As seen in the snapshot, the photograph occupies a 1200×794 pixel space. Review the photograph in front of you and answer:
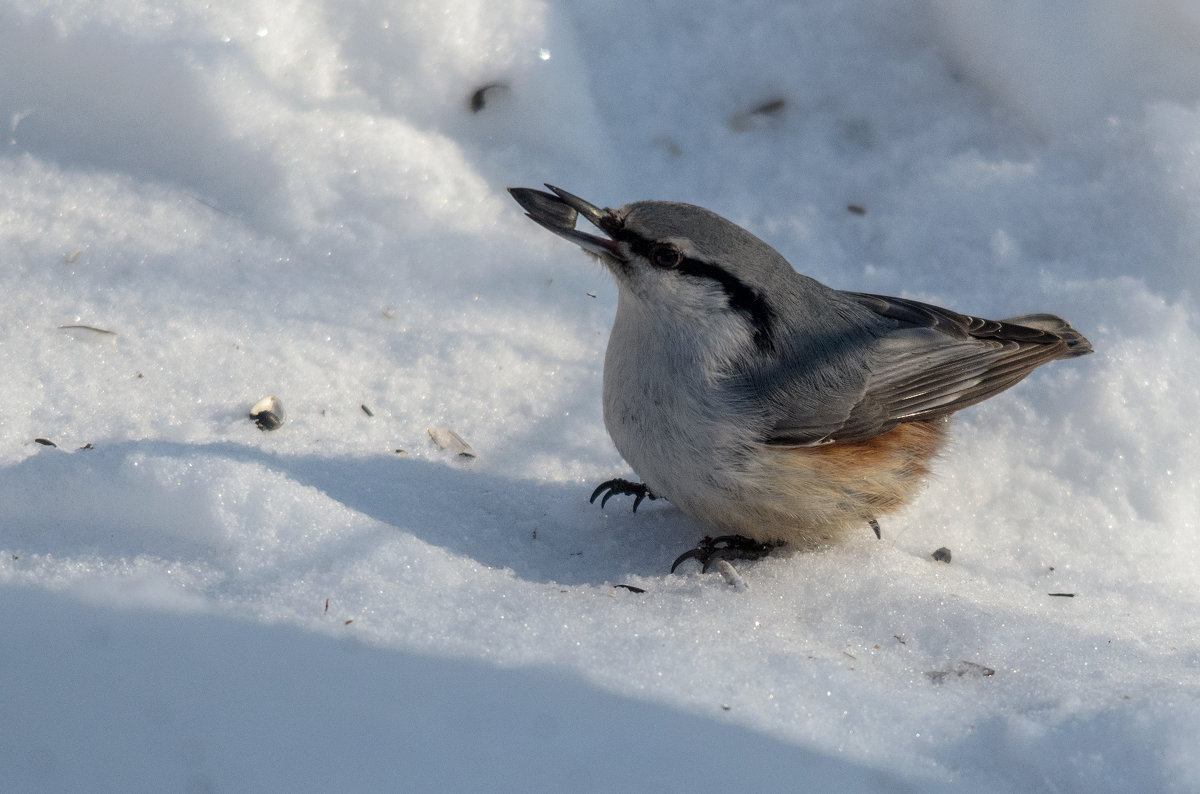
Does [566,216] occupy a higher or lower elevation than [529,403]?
higher

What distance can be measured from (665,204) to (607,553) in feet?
3.84

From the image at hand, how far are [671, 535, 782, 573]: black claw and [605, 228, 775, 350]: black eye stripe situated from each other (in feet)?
2.21

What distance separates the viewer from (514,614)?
2738 mm

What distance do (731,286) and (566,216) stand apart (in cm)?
57

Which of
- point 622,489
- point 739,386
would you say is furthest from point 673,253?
point 622,489

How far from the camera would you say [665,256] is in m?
3.23

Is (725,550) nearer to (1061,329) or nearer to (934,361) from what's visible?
→ (934,361)

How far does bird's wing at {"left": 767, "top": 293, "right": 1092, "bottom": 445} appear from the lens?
3.52 meters

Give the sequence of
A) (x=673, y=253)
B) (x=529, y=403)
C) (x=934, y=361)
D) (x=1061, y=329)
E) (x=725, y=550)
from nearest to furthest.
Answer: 1. (x=673, y=253)
2. (x=725, y=550)
3. (x=934, y=361)
4. (x=1061, y=329)
5. (x=529, y=403)

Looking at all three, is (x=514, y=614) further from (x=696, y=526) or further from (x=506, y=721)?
(x=696, y=526)

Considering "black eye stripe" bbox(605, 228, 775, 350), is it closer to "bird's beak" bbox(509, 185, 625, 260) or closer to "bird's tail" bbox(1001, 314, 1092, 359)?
"bird's beak" bbox(509, 185, 625, 260)

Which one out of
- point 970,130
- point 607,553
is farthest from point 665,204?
point 970,130

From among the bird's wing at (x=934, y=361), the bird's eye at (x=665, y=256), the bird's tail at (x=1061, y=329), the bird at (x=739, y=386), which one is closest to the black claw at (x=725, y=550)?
the bird at (x=739, y=386)

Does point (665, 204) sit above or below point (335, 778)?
above
